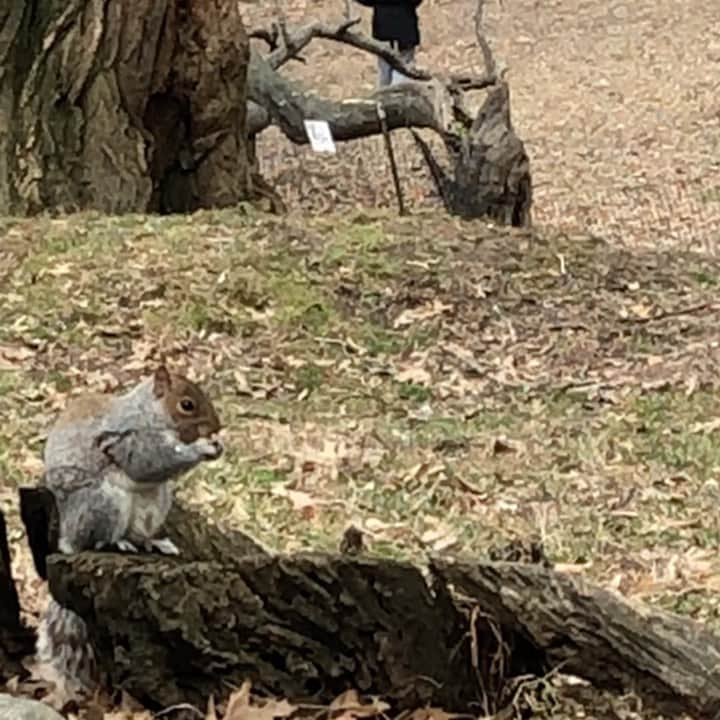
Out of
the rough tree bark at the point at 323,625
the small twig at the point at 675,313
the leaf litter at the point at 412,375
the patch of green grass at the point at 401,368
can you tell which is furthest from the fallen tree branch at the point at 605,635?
the small twig at the point at 675,313

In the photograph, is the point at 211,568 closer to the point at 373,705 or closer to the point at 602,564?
the point at 373,705

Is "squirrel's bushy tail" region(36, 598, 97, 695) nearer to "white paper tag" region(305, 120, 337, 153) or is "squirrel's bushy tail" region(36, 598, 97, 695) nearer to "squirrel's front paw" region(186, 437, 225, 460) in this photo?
"squirrel's front paw" region(186, 437, 225, 460)

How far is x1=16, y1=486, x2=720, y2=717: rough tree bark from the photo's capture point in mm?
3713

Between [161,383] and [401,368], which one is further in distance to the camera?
[401,368]

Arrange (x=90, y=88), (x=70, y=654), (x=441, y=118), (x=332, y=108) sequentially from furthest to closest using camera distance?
(x=332, y=108)
(x=441, y=118)
(x=90, y=88)
(x=70, y=654)

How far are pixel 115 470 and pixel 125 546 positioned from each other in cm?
17

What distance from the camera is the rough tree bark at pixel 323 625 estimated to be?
12.2ft

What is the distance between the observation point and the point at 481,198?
12.0m

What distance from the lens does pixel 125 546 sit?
4059mm

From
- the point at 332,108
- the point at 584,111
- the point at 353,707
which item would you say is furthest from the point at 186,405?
the point at 584,111

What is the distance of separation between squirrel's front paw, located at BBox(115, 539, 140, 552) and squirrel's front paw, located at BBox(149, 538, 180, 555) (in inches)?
2.5

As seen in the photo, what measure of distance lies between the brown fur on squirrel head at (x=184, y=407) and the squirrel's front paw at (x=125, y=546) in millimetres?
291

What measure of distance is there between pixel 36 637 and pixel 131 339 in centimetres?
423

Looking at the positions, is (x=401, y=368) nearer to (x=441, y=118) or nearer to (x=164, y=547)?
(x=164, y=547)
